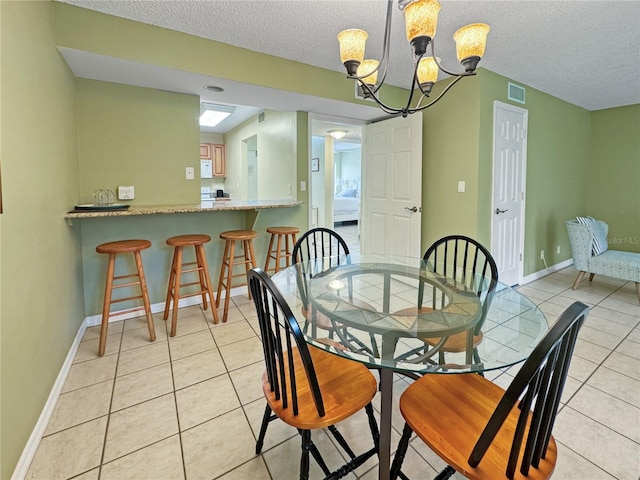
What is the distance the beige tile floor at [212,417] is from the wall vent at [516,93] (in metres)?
2.37

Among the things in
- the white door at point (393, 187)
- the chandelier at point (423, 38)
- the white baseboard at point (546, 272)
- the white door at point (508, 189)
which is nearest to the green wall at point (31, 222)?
the chandelier at point (423, 38)

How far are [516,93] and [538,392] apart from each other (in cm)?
354

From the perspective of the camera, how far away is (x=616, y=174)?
448cm

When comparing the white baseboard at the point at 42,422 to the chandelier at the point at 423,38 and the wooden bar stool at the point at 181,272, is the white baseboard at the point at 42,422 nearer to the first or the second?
the wooden bar stool at the point at 181,272

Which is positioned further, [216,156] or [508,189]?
[216,156]

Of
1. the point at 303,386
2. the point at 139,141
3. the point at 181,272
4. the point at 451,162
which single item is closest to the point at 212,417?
the point at 303,386

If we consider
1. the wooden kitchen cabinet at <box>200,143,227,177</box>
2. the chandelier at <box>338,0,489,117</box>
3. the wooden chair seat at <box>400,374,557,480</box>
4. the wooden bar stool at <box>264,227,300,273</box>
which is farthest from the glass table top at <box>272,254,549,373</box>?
the wooden kitchen cabinet at <box>200,143,227,177</box>

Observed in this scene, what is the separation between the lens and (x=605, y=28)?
7.53ft

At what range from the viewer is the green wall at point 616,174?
4.32 m

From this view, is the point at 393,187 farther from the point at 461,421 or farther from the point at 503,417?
the point at 503,417

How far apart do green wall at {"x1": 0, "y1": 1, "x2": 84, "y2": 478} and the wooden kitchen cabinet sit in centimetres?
416

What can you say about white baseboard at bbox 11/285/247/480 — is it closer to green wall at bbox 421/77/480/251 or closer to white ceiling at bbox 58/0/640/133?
white ceiling at bbox 58/0/640/133

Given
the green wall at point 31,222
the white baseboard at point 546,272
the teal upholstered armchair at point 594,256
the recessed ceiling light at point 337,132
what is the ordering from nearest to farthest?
the green wall at point 31,222 → the teal upholstered armchair at point 594,256 → the white baseboard at point 546,272 → the recessed ceiling light at point 337,132

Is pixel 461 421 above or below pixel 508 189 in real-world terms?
below
